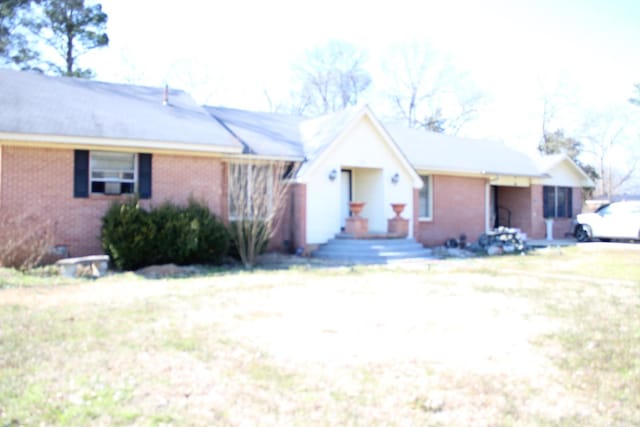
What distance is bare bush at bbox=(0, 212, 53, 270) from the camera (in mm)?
12328

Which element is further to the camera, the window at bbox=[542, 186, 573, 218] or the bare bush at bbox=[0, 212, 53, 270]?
the window at bbox=[542, 186, 573, 218]

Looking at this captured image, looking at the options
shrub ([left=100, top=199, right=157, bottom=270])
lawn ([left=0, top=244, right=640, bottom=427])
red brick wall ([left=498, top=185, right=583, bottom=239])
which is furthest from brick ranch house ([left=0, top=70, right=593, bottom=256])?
lawn ([left=0, top=244, right=640, bottom=427])

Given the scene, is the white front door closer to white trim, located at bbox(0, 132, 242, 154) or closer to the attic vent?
white trim, located at bbox(0, 132, 242, 154)

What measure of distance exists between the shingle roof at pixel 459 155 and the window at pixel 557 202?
1.65 meters

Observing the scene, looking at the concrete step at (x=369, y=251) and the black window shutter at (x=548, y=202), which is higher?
the black window shutter at (x=548, y=202)

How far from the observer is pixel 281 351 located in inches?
219

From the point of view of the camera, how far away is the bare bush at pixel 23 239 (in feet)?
40.4

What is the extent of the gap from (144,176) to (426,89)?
113ft

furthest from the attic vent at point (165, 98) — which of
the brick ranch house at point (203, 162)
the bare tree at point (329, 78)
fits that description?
the bare tree at point (329, 78)

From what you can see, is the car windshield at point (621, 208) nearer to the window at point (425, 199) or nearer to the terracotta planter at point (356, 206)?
the window at point (425, 199)

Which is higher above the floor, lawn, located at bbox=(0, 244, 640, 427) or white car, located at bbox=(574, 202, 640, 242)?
white car, located at bbox=(574, 202, 640, 242)

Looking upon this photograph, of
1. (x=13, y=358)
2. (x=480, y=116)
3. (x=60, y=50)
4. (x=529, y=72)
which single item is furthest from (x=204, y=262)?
(x=529, y=72)

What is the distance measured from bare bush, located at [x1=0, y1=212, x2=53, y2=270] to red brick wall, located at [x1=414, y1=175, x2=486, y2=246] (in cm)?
1272

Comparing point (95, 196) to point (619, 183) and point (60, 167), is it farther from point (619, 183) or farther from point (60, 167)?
point (619, 183)
